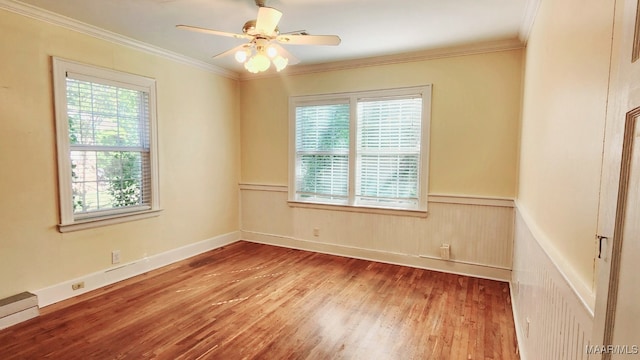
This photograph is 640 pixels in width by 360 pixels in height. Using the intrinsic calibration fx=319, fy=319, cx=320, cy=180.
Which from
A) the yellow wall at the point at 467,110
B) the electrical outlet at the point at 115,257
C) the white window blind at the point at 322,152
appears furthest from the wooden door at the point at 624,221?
the electrical outlet at the point at 115,257

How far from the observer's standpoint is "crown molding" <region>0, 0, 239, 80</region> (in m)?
2.62

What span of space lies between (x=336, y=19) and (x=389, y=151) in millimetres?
1737

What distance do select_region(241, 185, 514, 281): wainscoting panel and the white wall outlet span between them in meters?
0.05

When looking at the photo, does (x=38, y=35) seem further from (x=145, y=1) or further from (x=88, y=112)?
(x=145, y=1)

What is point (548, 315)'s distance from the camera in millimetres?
1440

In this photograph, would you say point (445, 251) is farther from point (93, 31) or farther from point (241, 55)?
point (93, 31)

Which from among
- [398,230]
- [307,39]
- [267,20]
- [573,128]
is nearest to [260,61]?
[267,20]

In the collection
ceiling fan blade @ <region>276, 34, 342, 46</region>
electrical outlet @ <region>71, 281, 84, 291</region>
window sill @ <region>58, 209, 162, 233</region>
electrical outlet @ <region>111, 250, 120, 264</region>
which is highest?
ceiling fan blade @ <region>276, 34, 342, 46</region>

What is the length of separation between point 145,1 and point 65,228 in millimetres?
2172

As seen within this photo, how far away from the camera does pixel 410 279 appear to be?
140 inches

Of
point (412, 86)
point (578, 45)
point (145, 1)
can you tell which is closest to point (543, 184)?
point (578, 45)

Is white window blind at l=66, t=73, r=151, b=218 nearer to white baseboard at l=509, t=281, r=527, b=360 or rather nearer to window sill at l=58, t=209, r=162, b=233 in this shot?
window sill at l=58, t=209, r=162, b=233

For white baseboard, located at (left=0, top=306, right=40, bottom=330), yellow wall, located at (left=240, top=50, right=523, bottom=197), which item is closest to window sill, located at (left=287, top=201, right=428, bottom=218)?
yellow wall, located at (left=240, top=50, right=523, bottom=197)

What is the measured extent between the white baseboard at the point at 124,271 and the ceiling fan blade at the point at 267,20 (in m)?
2.92
